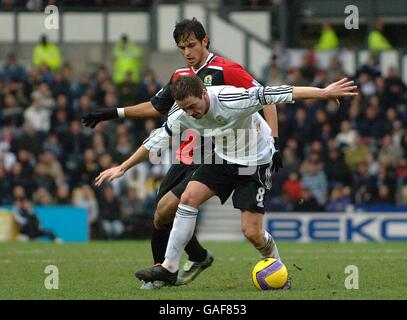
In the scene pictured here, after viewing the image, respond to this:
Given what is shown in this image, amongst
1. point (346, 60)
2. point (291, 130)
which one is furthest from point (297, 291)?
point (346, 60)

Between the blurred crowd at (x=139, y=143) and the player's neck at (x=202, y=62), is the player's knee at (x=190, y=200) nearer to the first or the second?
the player's neck at (x=202, y=62)

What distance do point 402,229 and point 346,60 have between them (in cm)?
675

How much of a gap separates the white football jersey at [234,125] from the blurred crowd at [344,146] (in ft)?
37.0

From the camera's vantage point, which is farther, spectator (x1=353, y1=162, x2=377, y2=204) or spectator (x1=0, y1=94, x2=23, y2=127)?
spectator (x1=0, y1=94, x2=23, y2=127)

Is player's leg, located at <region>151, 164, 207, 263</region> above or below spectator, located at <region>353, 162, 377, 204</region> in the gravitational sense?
above

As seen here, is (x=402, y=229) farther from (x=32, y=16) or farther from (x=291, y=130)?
(x=32, y=16)

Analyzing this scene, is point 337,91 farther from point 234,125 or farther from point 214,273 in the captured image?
point 214,273

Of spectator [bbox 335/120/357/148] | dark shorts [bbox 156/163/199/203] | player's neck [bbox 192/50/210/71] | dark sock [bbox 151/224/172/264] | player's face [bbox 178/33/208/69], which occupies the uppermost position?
player's face [bbox 178/33/208/69]

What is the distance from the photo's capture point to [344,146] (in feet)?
75.9

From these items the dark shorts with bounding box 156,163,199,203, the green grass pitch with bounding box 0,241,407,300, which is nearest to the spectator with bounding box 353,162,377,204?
the green grass pitch with bounding box 0,241,407,300

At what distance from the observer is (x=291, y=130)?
23812mm

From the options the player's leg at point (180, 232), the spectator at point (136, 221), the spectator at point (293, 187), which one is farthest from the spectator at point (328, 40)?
the player's leg at point (180, 232)

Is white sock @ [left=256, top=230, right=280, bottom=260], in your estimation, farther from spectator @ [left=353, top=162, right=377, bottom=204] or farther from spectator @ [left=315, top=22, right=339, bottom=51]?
spectator @ [left=315, top=22, right=339, bottom=51]

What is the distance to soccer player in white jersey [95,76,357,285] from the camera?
398 inches
